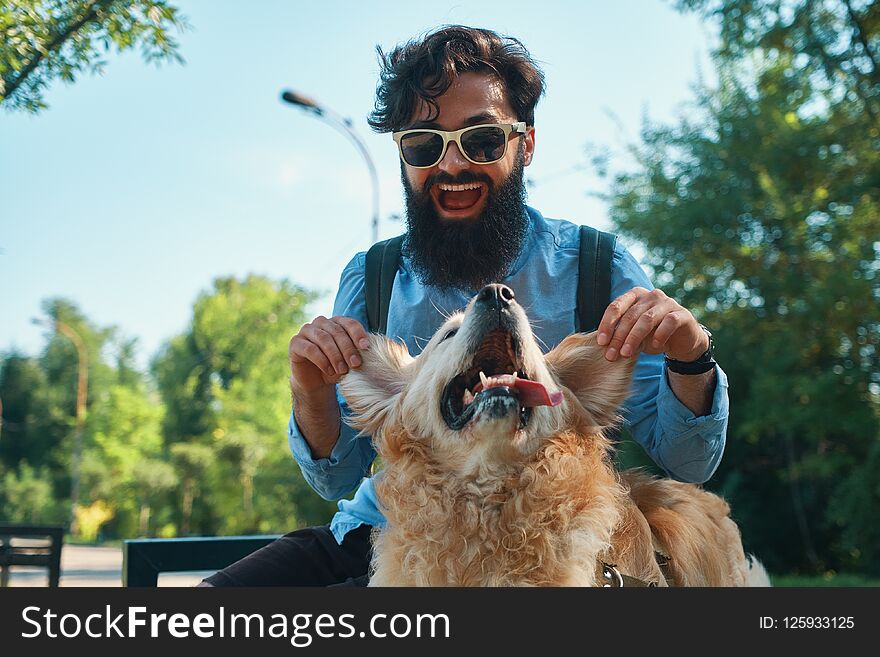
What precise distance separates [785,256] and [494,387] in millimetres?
14002

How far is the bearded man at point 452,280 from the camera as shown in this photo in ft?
8.61

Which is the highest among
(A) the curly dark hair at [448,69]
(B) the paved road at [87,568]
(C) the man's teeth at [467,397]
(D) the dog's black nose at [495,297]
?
(B) the paved road at [87,568]

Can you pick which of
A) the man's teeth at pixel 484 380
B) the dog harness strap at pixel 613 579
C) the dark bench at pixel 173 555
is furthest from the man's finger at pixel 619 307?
Result: the dark bench at pixel 173 555

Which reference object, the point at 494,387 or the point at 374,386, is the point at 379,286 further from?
the point at 494,387

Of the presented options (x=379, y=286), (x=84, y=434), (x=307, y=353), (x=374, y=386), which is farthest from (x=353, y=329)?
(x=84, y=434)

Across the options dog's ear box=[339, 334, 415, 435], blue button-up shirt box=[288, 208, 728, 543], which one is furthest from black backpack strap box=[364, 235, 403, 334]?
dog's ear box=[339, 334, 415, 435]

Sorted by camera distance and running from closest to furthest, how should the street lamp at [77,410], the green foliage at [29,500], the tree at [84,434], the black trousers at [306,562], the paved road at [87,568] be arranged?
the black trousers at [306,562]
the paved road at [87,568]
the green foliage at [29,500]
the tree at [84,434]
the street lamp at [77,410]

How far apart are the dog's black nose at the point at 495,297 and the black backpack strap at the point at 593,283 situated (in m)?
0.57

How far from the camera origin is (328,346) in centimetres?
247

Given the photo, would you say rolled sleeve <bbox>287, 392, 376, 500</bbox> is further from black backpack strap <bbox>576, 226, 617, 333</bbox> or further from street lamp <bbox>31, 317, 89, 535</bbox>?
street lamp <bbox>31, 317, 89, 535</bbox>

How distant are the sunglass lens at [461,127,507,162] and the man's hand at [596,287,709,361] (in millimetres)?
914

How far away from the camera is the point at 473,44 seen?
3098mm

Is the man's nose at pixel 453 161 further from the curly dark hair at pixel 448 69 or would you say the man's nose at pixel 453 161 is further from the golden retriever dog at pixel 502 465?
the golden retriever dog at pixel 502 465

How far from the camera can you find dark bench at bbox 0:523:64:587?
3982mm
